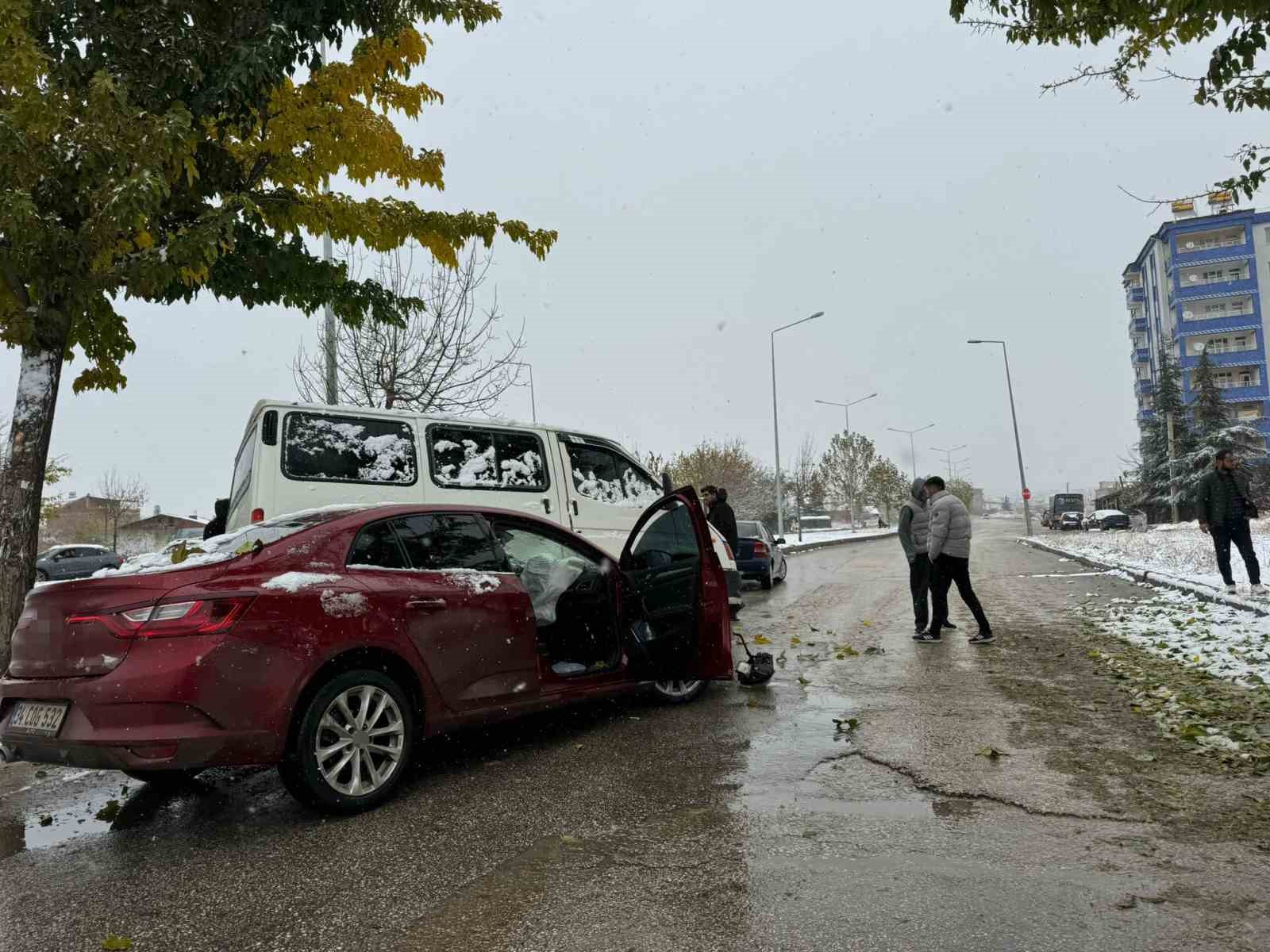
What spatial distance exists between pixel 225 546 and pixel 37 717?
1.06 m

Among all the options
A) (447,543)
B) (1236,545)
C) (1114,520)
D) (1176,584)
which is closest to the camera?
(447,543)

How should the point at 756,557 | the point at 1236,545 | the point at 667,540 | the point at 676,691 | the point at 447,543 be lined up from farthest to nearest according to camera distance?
the point at 756,557
the point at 1236,545
the point at 676,691
the point at 667,540
the point at 447,543

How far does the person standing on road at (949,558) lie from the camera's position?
29.7ft

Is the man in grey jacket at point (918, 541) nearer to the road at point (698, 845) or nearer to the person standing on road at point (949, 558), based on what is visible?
the person standing on road at point (949, 558)

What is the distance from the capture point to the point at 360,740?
4223 millimetres

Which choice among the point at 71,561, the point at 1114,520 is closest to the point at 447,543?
the point at 71,561

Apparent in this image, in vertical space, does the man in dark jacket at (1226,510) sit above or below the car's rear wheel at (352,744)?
above

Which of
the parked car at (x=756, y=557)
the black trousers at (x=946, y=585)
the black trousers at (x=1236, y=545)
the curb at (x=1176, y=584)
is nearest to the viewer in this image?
the black trousers at (x=946, y=585)

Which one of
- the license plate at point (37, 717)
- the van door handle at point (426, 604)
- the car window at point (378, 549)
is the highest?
the car window at point (378, 549)

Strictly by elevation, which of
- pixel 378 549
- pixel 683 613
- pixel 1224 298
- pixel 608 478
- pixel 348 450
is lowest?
pixel 683 613

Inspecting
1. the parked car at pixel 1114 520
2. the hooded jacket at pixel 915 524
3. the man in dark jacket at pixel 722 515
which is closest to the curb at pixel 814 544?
the parked car at pixel 1114 520

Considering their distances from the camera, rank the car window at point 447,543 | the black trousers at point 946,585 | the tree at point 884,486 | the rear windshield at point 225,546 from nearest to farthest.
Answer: the rear windshield at point 225,546 → the car window at point 447,543 → the black trousers at point 946,585 → the tree at point 884,486

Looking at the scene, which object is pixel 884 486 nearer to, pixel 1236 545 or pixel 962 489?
pixel 962 489

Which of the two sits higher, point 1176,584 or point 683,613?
point 683,613
